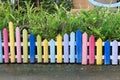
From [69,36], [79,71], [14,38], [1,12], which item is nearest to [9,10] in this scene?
[1,12]

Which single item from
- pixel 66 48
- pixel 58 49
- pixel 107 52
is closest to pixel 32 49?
pixel 58 49

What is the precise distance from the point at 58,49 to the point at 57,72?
40cm

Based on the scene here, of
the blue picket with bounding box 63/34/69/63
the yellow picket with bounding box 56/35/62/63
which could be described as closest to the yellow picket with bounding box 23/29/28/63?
the yellow picket with bounding box 56/35/62/63

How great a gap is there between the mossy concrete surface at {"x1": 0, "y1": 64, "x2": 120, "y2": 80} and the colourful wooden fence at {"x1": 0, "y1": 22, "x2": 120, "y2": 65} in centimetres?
9

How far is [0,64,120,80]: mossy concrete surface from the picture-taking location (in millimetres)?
5629

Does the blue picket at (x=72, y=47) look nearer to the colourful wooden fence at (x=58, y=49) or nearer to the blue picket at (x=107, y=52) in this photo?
the colourful wooden fence at (x=58, y=49)

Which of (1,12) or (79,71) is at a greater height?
(1,12)

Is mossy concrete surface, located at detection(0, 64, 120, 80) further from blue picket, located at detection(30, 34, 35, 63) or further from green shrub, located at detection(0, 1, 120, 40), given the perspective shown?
green shrub, located at detection(0, 1, 120, 40)

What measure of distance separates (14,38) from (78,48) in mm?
1135

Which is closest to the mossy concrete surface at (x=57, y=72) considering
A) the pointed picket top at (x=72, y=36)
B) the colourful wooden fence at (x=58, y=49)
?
the colourful wooden fence at (x=58, y=49)

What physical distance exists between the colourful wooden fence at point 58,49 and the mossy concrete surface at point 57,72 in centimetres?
9

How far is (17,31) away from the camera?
6.04m

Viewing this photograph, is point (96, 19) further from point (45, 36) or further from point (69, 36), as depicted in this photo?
point (45, 36)

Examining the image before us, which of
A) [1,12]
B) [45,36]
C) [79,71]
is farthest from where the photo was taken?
[1,12]
